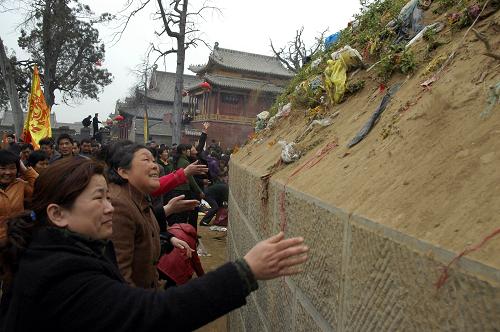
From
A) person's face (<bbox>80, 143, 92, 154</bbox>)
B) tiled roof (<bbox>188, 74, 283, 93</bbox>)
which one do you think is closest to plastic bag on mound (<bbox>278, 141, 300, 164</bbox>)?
person's face (<bbox>80, 143, 92, 154</bbox>)

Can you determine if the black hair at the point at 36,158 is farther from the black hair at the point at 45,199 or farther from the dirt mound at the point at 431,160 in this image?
the black hair at the point at 45,199

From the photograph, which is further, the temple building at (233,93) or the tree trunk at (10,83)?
the temple building at (233,93)

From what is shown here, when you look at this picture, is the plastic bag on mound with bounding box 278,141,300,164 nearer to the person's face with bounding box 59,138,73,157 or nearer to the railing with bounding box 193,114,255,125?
the person's face with bounding box 59,138,73,157

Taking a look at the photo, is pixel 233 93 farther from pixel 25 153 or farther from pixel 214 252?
pixel 25 153

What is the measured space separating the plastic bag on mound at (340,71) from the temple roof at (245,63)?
2982cm

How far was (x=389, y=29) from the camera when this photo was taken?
9.89 feet

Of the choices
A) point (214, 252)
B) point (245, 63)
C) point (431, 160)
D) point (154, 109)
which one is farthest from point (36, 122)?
point (154, 109)

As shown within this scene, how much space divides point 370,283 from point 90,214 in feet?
2.92

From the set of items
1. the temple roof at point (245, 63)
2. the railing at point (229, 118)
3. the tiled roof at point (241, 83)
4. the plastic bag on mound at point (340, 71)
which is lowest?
the railing at point (229, 118)

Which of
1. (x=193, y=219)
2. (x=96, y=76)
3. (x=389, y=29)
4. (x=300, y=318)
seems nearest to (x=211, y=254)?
(x=193, y=219)

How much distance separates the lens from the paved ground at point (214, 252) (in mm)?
4232

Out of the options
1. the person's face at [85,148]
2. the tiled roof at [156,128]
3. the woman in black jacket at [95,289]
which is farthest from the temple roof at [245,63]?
the woman in black jacket at [95,289]

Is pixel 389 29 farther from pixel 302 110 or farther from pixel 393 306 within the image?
pixel 393 306

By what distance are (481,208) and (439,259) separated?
0.61 ft
